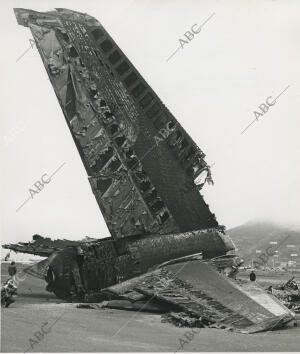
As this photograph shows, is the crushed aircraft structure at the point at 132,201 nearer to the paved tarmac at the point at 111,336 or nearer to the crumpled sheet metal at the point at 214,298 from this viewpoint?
the crumpled sheet metal at the point at 214,298

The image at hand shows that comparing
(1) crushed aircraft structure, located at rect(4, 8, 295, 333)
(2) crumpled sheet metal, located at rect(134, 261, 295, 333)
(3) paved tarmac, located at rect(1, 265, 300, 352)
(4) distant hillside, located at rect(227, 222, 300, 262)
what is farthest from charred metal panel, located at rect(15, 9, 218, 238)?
(4) distant hillside, located at rect(227, 222, 300, 262)

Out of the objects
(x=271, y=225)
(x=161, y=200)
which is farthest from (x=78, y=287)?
(x=271, y=225)

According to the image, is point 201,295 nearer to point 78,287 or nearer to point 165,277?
point 165,277

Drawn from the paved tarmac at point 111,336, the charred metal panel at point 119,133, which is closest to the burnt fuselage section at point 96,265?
the charred metal panel at point 119,133

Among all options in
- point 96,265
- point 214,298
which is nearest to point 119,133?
point 96,265

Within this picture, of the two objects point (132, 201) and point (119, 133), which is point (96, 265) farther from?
point (119, 133)

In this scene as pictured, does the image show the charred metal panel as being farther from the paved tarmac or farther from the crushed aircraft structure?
the paved tarmac
